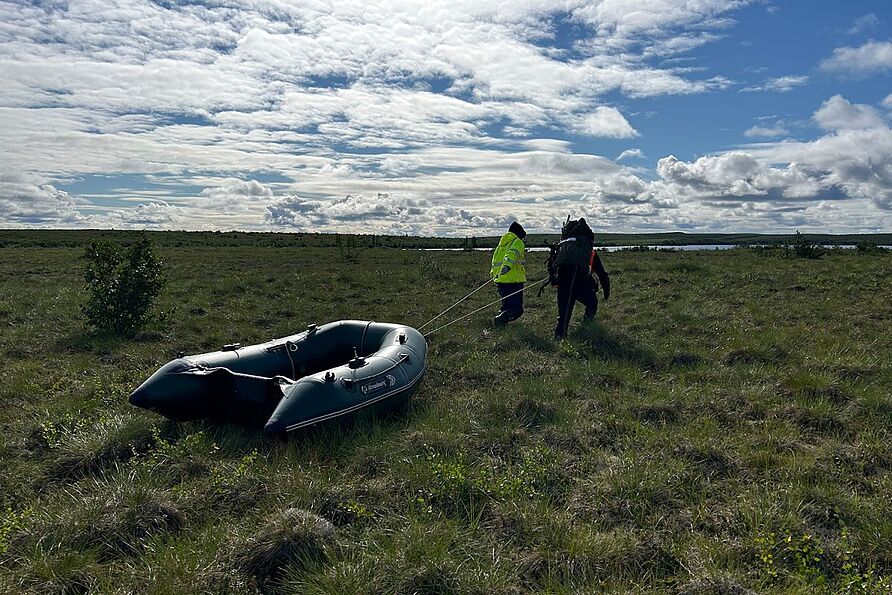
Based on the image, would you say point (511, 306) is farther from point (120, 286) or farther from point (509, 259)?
point (120, 286)

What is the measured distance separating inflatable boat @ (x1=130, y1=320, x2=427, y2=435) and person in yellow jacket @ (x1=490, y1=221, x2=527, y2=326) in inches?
177

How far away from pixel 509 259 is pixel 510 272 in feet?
0.87

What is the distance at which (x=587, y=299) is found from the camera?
1091 cm

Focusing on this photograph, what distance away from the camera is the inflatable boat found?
5.52m

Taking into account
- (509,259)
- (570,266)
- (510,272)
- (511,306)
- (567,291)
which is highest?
(509,259)

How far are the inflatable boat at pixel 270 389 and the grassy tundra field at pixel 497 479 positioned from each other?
250mm

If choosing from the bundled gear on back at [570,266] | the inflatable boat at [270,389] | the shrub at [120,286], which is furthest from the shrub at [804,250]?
the shrub at [120,286]

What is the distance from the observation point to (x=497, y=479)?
4.62 metres

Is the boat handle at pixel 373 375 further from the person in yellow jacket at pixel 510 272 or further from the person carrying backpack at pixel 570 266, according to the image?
the person in yellow jacket at pixel 510 272

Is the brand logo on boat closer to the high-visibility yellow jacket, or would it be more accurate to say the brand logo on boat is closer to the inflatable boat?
the inflatable boat

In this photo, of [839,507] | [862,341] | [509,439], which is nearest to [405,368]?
[509,439]

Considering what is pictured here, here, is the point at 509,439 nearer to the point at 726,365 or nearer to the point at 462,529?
the point at 462,529

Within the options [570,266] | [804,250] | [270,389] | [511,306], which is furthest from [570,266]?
[804,250]

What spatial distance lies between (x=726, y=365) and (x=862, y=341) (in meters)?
2.87
